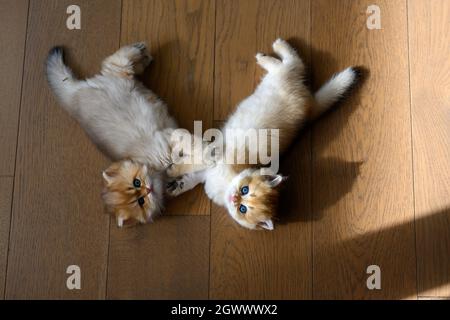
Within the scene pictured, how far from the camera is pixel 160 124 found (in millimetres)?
1820

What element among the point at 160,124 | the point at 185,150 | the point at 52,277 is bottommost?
the point at 52,277

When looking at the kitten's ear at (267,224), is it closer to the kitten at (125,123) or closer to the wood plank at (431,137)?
the kitten at (125,123)

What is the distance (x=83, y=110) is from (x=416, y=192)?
1.51 metres

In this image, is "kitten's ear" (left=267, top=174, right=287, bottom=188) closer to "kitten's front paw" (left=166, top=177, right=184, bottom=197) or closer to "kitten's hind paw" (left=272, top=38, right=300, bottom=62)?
"kitten's front paw" (left=166, top=177, right=184, bottom=197)

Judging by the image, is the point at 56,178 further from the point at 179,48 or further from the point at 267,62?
the point at 267,62

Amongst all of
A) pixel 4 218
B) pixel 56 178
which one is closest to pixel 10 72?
pixel 56 178

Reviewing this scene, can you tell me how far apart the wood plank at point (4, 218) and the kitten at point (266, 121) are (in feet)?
2.46

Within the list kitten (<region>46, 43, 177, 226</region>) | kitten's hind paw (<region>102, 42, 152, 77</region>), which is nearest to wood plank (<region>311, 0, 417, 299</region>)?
kitten (<region>46, 43, 177, 226</region>)

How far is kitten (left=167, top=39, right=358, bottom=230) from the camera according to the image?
5.44 ft

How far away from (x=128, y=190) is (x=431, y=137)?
1.37 metres

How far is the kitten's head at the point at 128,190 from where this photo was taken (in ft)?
5.44

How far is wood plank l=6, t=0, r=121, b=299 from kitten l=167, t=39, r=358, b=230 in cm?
43
